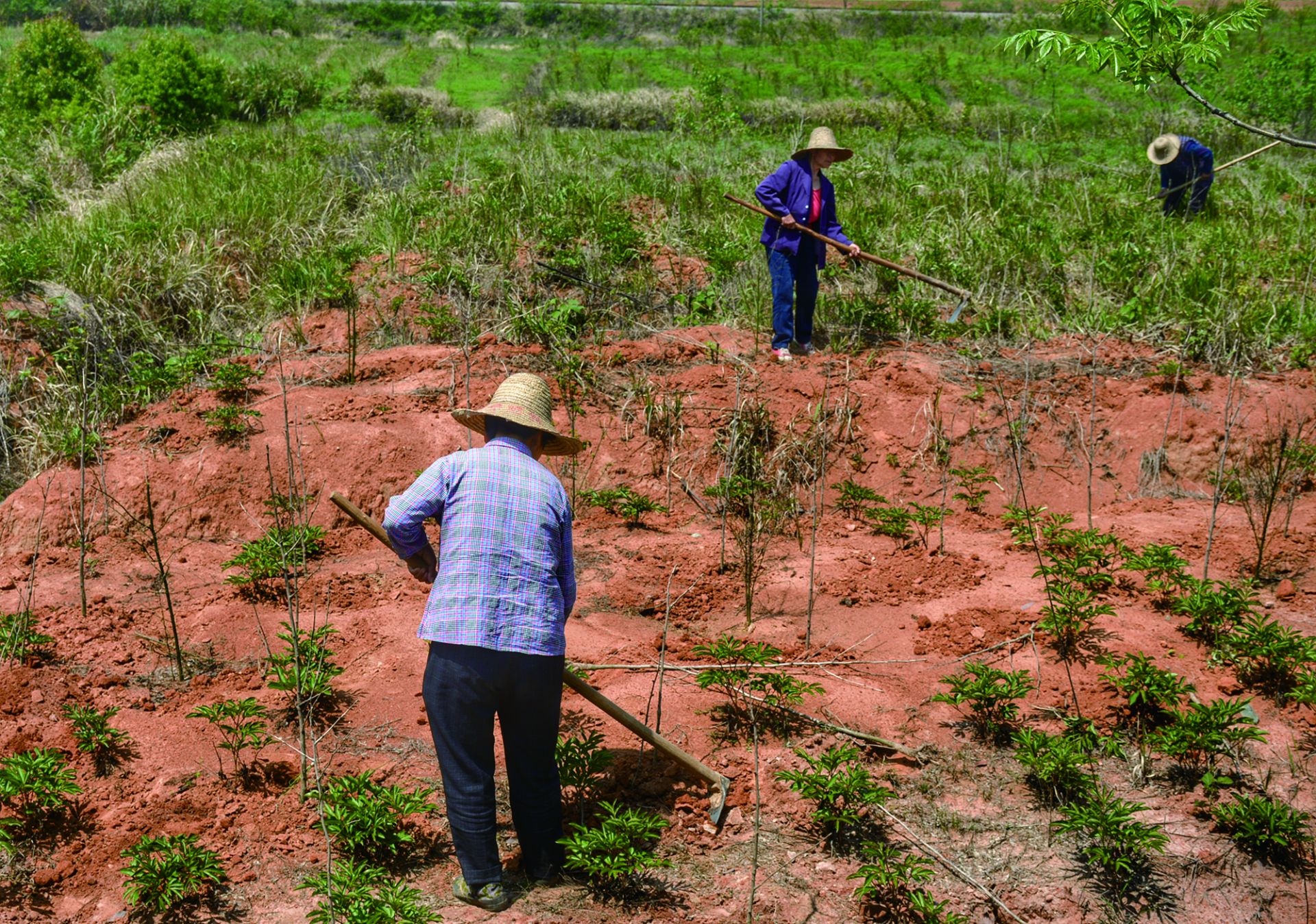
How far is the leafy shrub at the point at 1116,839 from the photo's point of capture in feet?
10.9

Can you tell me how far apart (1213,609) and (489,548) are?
318 centimetres

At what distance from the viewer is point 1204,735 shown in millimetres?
3688

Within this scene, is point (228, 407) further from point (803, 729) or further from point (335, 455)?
point (803, 729)

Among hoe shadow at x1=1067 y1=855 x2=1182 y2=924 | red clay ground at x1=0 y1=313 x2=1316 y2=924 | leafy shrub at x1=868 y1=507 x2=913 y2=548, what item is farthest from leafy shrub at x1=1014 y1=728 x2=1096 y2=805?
leafy shrub at x1=868 y1=507 x2=913 y2=548

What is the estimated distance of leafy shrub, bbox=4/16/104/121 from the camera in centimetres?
1187

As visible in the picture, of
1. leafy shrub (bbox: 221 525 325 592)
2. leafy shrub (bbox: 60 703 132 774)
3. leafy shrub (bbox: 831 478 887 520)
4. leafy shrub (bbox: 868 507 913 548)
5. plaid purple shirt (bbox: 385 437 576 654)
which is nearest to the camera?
plaid purple shirt (bbox: 385 437 576 654)

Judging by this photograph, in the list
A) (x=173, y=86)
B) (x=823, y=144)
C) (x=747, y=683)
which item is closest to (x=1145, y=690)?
(x=747, y=683)

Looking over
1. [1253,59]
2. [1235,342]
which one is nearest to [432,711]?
[1235,342]

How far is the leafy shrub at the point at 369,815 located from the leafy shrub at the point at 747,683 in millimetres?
1230

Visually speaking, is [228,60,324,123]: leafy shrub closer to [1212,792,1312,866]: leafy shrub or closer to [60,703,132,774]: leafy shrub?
[60,703,132,774]: leafy shrub

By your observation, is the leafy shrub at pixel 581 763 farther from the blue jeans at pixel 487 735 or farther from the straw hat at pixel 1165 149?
the straw hat at pixel 1165 149

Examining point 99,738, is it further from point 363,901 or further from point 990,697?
point 990,697

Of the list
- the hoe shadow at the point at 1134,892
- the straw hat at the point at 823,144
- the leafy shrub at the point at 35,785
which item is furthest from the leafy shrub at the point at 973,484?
the leafy shrub at the point at 35,785

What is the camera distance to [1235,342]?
678 centimetres
